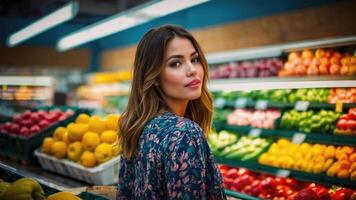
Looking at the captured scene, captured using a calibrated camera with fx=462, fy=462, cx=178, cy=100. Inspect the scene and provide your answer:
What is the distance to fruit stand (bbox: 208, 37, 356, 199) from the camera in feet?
13.0

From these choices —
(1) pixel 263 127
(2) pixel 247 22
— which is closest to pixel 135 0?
(2) pixel 247 22

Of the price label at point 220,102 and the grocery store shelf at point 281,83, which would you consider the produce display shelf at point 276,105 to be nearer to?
the price label at point 220,102

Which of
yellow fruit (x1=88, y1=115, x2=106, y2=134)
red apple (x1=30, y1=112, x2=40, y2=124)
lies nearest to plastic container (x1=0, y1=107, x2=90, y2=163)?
red apple (x1=30, y1=112, x2=40, y2=124)

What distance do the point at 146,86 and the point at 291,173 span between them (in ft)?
8.77

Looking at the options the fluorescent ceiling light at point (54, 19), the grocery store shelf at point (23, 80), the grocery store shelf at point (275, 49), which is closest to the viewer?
the grocery store shelf at point (275, 49)

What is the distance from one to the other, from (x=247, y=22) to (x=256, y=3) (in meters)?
0.34

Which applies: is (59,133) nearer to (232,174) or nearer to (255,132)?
(232,174)

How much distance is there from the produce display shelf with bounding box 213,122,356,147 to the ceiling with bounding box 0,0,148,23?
6168 mm

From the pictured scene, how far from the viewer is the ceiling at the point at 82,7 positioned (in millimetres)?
11859

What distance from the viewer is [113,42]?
1170 centimetres

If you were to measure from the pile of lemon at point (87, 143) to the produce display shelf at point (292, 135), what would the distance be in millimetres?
985

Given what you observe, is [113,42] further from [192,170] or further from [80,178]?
[192,170]

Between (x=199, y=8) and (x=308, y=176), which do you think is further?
(x=199, y=8)

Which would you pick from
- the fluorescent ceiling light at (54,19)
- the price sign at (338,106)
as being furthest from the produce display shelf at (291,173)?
the fluorescent ceiling light at (54,19)
